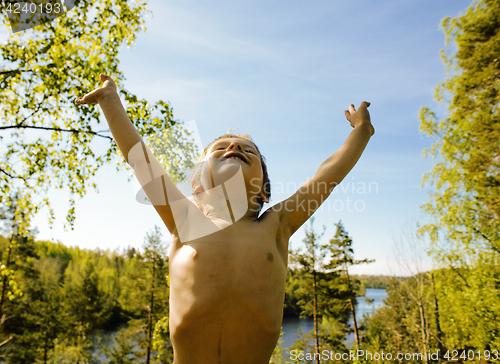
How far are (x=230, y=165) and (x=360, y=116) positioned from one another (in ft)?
3.01

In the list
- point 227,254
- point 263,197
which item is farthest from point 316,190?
point 227,254

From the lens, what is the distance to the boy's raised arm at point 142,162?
3.90ft

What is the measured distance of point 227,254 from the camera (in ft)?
3.66

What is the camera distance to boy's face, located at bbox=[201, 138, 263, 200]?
4.63 ft

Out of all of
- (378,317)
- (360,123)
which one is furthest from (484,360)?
(378,317)

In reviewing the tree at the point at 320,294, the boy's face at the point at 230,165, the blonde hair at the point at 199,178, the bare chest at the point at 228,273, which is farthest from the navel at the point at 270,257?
the tree at the point at 320,294

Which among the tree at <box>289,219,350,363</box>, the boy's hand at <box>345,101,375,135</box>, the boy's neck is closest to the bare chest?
the boy's neck

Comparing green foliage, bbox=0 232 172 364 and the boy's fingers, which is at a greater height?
the boy's fingers

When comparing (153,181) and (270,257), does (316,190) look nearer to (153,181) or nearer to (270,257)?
(270,257)

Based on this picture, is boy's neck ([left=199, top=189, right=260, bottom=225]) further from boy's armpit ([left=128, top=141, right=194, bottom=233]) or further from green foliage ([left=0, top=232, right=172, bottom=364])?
green foliage ([left=0, top=232, right=172, bottom=364])

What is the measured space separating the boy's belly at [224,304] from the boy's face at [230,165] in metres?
0.39

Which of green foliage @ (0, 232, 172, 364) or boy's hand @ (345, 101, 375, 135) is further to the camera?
green foliage @ (0, 232, 172, 364)

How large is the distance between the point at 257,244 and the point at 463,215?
1129 cm

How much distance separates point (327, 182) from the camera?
55.4 inches
